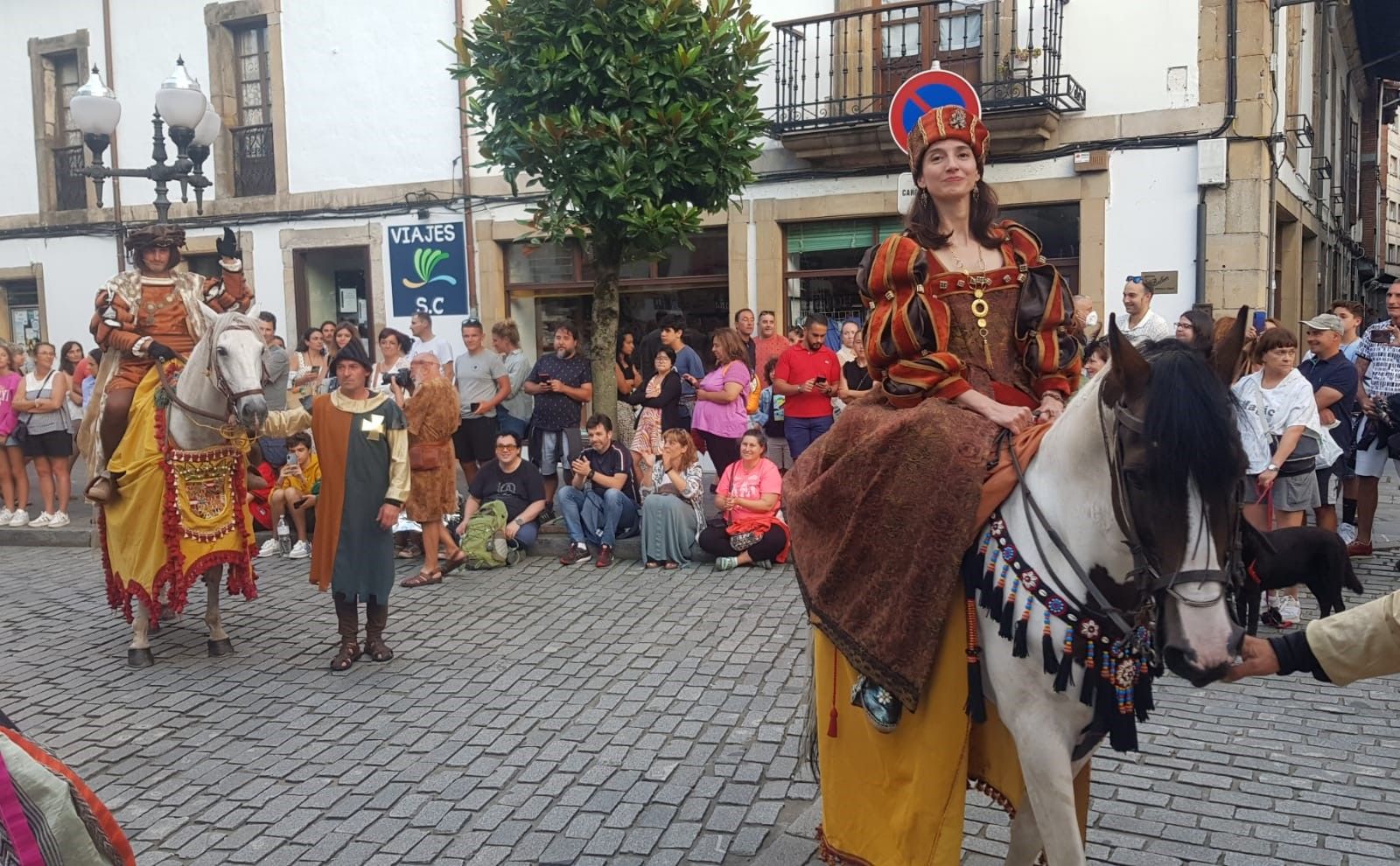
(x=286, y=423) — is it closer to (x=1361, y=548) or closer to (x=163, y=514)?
(x=163, y=514)

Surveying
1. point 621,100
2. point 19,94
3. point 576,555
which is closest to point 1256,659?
point 576,555

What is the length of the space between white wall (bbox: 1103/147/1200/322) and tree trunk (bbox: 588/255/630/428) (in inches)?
→ 221

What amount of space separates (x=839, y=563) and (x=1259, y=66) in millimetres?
11206

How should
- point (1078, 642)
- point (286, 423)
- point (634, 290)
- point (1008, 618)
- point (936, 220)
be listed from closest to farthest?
point (1078, 642) → point (1008, 618) → point (936, 220) → point (286, 423) → point (634, 290)

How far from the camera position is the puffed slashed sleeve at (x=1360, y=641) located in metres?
2.39

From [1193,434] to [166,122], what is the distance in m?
10.4

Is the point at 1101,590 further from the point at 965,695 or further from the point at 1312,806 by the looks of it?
the point at 1312,806

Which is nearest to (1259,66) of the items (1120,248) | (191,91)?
(1120,248)

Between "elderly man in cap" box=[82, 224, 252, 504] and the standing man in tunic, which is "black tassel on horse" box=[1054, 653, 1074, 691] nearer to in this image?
the standing man in tunic

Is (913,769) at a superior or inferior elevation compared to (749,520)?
superior

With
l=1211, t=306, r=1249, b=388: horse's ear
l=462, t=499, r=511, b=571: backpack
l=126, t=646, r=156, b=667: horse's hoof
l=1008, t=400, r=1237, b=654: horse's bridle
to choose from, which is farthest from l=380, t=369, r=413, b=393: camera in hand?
l=1211, t=306, r=1249, b=388: horse's ear

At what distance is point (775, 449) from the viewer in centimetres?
1068

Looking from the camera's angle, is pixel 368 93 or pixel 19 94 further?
pixel 19 94

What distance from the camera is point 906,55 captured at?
43.9 ft
